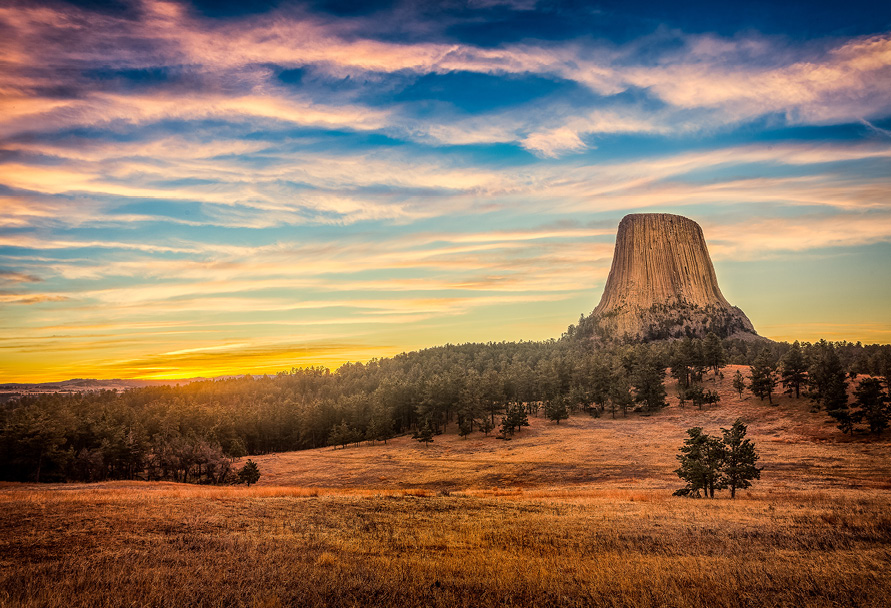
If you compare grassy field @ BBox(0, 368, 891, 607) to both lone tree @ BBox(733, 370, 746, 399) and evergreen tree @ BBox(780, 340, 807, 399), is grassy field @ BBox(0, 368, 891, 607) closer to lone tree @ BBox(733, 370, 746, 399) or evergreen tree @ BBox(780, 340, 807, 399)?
evergreen tree @ BBox(780, 340, 807, 399)

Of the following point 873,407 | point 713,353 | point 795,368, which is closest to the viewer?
point 873,407

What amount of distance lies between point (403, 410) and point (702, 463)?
89901mm

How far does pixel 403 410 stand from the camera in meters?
117

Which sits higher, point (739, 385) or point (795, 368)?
point (795, 368)

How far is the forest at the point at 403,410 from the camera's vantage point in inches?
2557

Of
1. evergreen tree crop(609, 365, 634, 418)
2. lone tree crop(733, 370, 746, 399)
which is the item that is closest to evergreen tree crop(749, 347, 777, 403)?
lone tree crop(733, 370, 746, 399)

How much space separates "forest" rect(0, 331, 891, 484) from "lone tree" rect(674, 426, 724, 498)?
46966 mm

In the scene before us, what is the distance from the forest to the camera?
→ 64.9m

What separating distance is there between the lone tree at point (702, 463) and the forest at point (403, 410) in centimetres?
4697

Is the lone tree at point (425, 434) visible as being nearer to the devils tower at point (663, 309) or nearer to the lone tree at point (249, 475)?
the lone tree at point (249, 475)

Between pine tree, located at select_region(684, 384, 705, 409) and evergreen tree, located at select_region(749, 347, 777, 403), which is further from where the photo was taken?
pine tree, located at select_region(684, 384, 705, 409)

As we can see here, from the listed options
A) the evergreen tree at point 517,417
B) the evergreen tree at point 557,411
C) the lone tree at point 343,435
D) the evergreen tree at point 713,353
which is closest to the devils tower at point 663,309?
the evergreen tree at point 713,353

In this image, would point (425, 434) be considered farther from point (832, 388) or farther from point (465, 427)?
point (832, 388)

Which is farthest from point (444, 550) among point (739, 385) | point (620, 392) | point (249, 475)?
point (739, 385)
